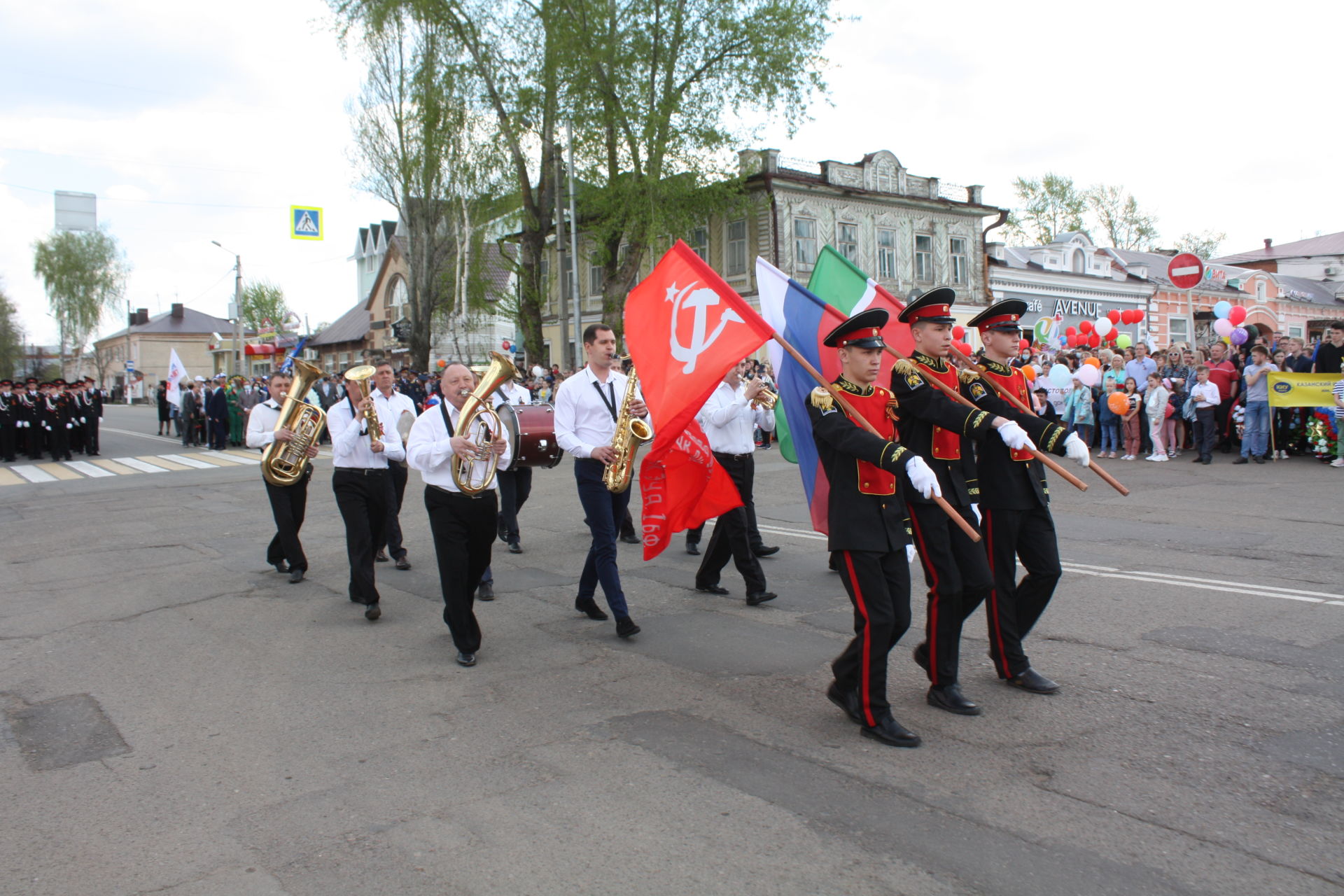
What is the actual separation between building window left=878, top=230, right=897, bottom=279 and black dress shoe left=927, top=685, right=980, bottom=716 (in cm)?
3496

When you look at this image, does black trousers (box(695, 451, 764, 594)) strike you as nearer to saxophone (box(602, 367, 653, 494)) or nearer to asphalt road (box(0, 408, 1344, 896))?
asphalt road (box(0, 408, 1344, 896))

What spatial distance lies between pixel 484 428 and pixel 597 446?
3.01ft

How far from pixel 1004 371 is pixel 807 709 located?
2.07 m

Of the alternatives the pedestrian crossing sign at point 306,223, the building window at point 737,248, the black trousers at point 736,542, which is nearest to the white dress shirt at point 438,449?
the black trousers at point 736,542

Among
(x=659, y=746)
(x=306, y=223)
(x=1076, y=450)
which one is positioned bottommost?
(x=659, y=746)

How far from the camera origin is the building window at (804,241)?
36.2 m

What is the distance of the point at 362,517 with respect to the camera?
7605mm

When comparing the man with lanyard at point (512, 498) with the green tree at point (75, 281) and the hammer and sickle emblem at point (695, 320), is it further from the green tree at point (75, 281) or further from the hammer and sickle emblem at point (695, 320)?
the green tree at point (75, 281)

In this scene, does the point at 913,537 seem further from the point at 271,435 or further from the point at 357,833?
the point at 271,435

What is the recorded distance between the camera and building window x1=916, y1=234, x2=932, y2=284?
39844 millimetres

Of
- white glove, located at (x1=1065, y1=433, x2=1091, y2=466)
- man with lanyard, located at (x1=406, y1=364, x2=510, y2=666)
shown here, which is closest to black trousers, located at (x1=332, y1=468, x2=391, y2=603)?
man with lanyard, located at (x1=406, y1=364, x2=510, y2=666)

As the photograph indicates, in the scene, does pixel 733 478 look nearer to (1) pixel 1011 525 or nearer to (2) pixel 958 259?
(1) pixel 1011 525

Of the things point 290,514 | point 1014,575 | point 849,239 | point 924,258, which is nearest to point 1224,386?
point 1014,575

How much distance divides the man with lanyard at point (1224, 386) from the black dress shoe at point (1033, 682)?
1245 centimetres
